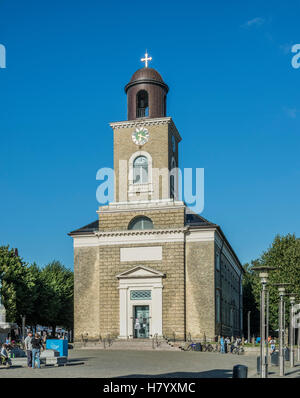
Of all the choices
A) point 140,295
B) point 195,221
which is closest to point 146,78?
point 195,221

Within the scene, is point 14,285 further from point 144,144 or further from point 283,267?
point 283,267

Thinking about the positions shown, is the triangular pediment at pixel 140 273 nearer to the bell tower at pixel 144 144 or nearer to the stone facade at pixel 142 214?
the stone facade at pixel 142 214

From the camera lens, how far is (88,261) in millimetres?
53781

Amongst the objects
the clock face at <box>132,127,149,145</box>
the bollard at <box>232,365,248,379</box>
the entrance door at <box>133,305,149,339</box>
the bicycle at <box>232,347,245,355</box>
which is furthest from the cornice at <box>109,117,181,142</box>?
the bollard at <box>232,365,248,379</box>

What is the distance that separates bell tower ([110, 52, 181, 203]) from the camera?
176 ft

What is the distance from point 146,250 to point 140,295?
390cm

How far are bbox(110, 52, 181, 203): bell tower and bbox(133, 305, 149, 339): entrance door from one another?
9799 mm

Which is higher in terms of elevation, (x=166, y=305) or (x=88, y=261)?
(x=88, y=261)
